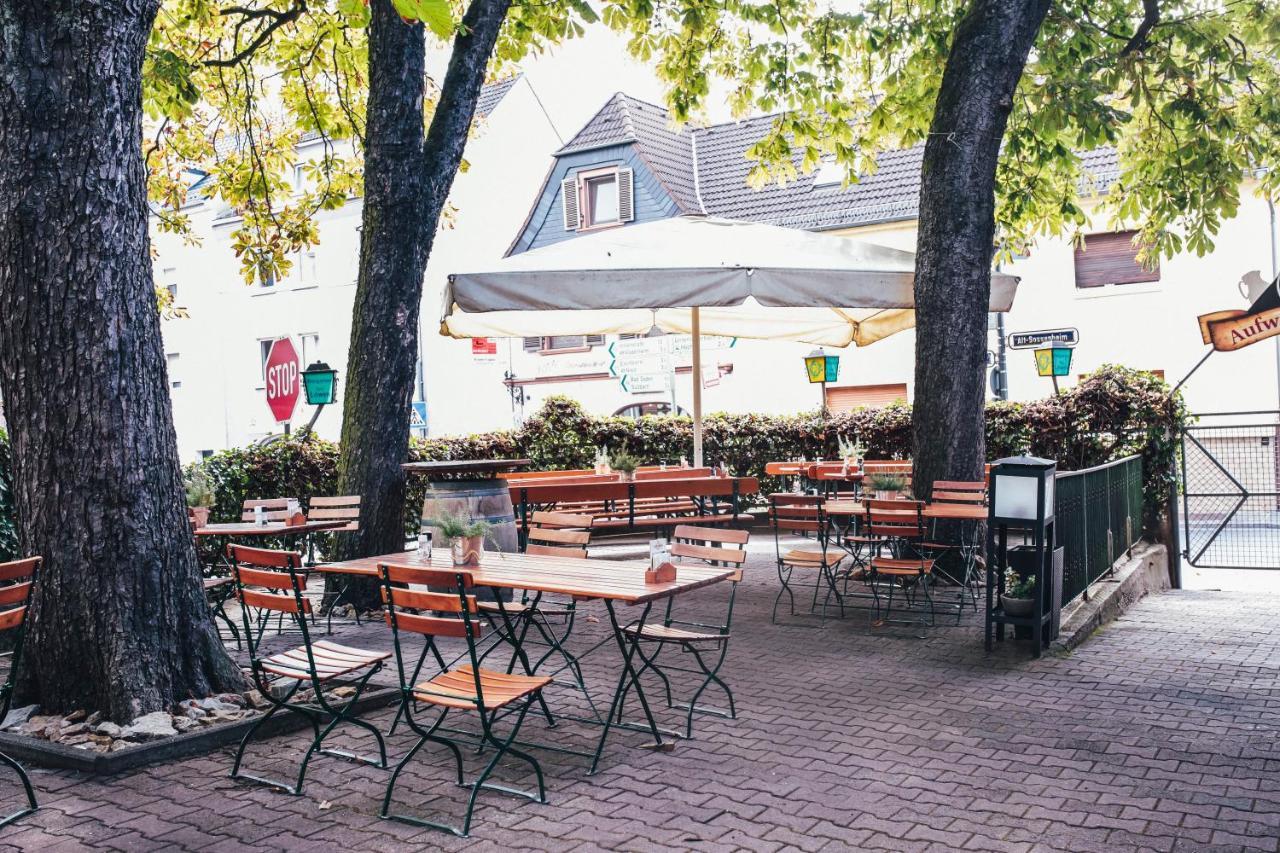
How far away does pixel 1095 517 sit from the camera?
9.26m

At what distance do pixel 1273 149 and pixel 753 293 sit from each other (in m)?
6.70

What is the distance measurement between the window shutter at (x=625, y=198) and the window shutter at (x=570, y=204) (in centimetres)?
131

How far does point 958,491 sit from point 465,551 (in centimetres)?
448

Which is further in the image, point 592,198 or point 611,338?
point 592,198

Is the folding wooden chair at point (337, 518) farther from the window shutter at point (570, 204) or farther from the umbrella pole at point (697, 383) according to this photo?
Result: the window shutter at point (570, 204)

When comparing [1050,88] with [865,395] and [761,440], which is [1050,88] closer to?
[761,440]

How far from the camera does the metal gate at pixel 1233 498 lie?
1292 centimetres

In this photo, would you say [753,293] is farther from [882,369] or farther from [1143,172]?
[882,369]

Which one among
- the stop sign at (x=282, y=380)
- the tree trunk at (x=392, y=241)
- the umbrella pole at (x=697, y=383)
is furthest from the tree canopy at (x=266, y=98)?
the umbrella pole at (x=697, y=383)

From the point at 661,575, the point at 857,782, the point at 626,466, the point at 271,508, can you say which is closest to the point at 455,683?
the point at 661,575

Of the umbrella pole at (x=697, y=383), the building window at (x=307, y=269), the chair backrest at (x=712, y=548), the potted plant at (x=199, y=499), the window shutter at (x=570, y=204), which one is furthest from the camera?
the building window at (x=307, y=269)

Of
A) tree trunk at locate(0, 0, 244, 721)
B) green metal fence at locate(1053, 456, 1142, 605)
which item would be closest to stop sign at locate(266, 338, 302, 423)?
tree trunk at locate(0, 0, 244, 721)

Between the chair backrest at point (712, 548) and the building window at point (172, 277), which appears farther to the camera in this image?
the building window at point (172, 277)

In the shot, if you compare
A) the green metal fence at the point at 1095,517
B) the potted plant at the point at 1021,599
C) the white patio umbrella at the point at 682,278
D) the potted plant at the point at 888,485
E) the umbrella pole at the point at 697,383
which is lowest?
the potted plant at the point at 1021,599
